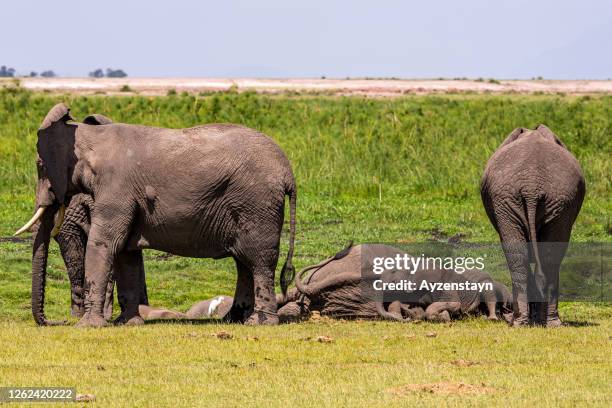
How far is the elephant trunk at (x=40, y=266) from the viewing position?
51.1ft

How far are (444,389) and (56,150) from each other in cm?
615

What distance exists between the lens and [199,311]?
58.2 ft

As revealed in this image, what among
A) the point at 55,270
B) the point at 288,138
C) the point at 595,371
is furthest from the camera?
the point at 288,138

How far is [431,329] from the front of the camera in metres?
15.2

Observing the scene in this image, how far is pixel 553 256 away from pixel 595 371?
3267mm

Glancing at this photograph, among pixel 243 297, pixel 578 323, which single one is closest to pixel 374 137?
pixel 243 297

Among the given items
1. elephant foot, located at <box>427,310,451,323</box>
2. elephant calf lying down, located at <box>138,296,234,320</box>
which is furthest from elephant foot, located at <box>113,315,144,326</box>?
elephant foot, located at <box>427,310,451,323</box>

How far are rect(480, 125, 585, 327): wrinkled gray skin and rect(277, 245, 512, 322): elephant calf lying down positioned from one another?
113 centimetres

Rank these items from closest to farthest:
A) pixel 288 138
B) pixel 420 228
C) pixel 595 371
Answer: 1. pixel 595 371
2. pixel 420 228
3. pixel 288 138

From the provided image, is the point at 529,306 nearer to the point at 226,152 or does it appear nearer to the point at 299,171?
the point at 226,152

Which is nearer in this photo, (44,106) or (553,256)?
(553,256)

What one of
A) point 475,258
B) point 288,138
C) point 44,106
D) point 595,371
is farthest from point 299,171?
point 595,371

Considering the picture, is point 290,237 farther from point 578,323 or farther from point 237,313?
point 578,323

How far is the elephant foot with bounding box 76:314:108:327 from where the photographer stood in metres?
15.3
